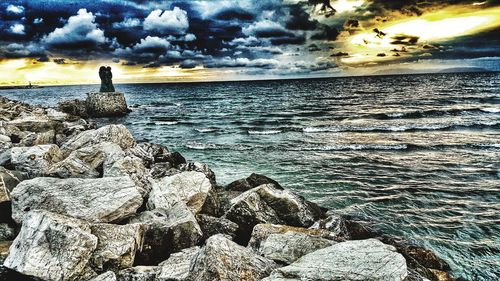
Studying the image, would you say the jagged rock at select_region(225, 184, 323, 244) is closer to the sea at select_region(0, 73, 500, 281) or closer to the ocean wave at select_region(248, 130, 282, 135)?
the sea at select_region(0, 73, 500, 281)

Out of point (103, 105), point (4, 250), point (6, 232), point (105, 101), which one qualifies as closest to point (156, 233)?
point (4, 250)

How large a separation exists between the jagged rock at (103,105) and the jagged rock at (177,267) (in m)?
36.4

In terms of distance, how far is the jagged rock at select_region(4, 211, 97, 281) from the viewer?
151 inches

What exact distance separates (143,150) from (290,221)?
225 inches

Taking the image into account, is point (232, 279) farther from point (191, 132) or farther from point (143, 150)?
point (191, 132)

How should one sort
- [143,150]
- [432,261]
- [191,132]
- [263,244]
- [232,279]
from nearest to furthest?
[232,279]
[263,244]
[432,261]
[143,150]
[191,132]

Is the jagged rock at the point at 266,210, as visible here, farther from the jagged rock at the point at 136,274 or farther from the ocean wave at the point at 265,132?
the ocean wave at the point at 265,132

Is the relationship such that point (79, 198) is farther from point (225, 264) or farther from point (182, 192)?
point (225, 264)

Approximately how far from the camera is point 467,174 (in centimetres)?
1312

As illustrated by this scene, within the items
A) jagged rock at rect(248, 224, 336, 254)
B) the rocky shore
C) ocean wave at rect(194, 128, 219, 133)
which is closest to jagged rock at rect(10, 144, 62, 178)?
the rocky shore

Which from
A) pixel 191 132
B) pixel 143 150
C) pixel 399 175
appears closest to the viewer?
pixel 143 150

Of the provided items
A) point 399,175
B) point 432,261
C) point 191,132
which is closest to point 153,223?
point 432,261

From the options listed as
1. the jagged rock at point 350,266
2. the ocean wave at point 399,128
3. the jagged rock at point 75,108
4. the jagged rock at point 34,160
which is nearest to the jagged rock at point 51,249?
the jagged rock at point 350,266

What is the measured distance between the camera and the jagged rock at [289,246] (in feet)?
15.4
